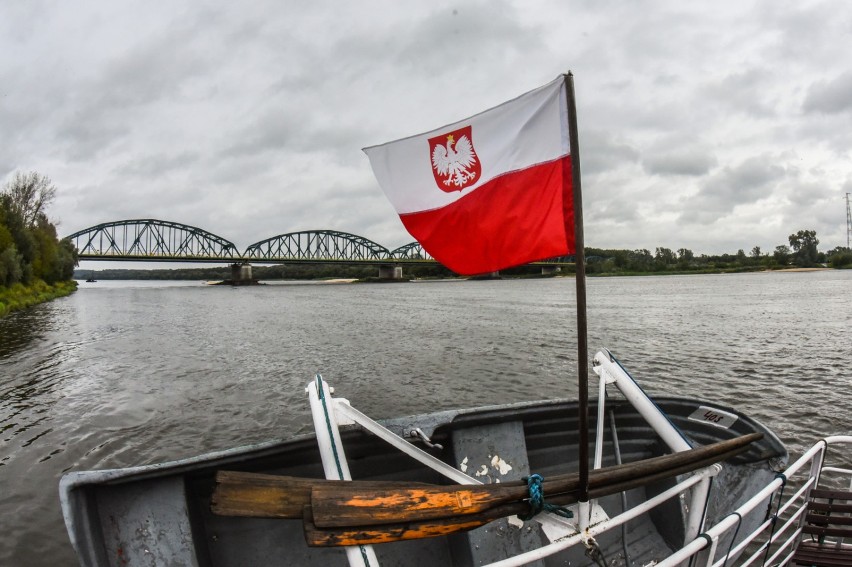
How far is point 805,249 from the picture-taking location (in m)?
161

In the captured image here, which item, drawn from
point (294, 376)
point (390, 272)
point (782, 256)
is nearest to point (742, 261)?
point (782, 256)

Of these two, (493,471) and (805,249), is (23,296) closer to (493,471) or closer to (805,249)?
(493,471)

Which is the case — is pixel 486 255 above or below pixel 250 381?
above

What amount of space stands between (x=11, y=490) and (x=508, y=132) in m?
10.4

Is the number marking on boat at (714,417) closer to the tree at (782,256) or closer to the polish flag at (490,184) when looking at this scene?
the polish flag at (490,184)

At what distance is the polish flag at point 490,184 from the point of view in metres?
3.59

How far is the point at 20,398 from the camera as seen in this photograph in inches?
559

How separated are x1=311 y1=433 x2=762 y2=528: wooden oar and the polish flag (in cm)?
167

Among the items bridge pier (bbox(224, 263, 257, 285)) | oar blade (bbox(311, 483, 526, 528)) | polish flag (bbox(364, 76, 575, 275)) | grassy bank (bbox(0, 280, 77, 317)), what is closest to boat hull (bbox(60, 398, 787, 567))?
oar blade (bbox(311, 483, 526, 528))

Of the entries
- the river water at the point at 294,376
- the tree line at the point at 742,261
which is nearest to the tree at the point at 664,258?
the tree line at the point at 742,261

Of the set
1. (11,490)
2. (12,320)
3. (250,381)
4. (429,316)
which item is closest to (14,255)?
(12,320)

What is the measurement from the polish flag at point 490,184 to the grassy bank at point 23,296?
151ft

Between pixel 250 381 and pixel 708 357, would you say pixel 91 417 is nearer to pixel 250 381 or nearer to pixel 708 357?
pixel 250 381

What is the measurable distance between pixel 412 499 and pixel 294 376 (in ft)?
52.5
